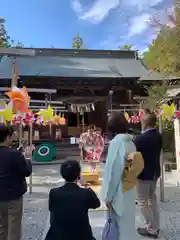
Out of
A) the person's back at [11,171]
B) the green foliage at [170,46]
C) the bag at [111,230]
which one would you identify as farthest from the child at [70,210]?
the green foliage at [170,46]

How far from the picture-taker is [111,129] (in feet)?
7.02

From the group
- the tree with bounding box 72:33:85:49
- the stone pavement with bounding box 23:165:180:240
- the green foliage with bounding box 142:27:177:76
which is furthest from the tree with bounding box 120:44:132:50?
the stone pavement with bounding box 23:165:180:240

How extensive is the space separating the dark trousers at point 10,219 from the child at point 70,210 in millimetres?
519

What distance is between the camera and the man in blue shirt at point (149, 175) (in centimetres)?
261

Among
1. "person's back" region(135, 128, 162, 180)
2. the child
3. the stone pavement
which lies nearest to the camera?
the child

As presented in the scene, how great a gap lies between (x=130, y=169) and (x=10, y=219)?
3.79 feet

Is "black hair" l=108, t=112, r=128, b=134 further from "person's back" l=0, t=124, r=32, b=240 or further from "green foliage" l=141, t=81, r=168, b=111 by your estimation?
"green foliage" l=141, t=81, r=168, b=111

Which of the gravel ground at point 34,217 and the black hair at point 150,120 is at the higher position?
the black hair at point 150,120

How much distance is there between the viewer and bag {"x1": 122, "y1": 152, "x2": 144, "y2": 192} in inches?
78.2

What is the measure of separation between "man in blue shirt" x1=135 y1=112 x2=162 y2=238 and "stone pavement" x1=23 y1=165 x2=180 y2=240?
297mm

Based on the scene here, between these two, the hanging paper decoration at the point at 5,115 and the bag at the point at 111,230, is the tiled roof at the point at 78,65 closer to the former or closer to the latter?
the hanging paper decoration at the point at 5,115

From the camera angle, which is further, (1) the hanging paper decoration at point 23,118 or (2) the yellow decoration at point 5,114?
(1) the hanging paper decoration at point 23,118

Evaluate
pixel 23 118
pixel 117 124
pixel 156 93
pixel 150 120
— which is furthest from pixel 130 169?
pixel 156 93

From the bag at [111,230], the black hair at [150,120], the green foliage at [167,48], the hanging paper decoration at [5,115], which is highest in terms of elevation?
the green foliage at [167,48]
